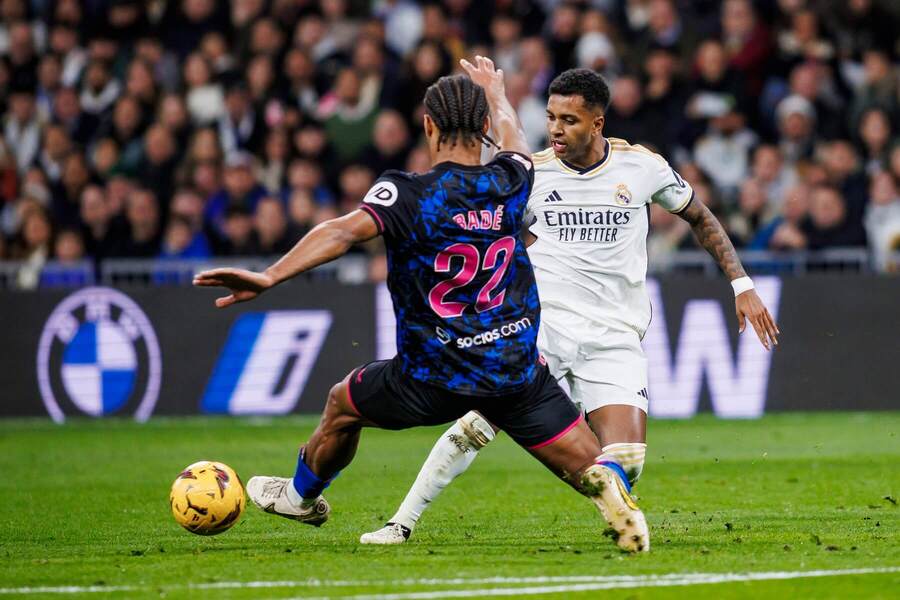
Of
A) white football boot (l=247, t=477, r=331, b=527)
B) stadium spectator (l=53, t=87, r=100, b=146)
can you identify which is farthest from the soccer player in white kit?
stadium spectator (l=53, t=87, r=100, b=146)

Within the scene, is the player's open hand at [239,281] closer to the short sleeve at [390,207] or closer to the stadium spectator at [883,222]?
the short sleeve at [390,207]

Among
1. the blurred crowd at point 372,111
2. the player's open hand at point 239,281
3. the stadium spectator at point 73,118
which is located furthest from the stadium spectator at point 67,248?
the player's open hand at point 239,281

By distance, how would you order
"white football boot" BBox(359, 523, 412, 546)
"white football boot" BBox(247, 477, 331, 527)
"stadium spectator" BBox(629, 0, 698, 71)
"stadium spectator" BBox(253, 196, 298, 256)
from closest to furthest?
"white football boot" BBox(247, 477, 331, 527), "white football boot" BBox(359, 523, 412, 546), "stadium spectator" BBox(253, 196, 298, 256), "stadium spectator" BBox(629, 0, 698, 71)

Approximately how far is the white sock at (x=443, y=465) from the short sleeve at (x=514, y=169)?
4.79 ft

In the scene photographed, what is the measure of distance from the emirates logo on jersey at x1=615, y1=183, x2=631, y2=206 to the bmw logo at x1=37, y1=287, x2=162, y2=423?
28.4ft

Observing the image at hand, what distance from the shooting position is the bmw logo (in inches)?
631

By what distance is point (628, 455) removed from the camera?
7.91m

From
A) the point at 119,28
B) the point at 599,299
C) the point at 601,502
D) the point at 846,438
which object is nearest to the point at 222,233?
the point at 119,28

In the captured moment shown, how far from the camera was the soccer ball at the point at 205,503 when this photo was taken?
7887mm

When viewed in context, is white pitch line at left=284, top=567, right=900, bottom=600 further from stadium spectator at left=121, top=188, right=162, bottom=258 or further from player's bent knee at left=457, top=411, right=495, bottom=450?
stadium spectator at left=121, top=188, right=162, bottom=258

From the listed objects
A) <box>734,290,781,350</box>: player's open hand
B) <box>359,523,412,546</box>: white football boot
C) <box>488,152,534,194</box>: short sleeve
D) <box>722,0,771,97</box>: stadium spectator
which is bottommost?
<box>359,523,412,546</box>: white football boot

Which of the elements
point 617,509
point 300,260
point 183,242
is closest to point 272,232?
point 183,242

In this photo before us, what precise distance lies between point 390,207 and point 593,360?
1884 millimetres

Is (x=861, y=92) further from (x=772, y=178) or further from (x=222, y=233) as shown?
(x=222, y=233)
